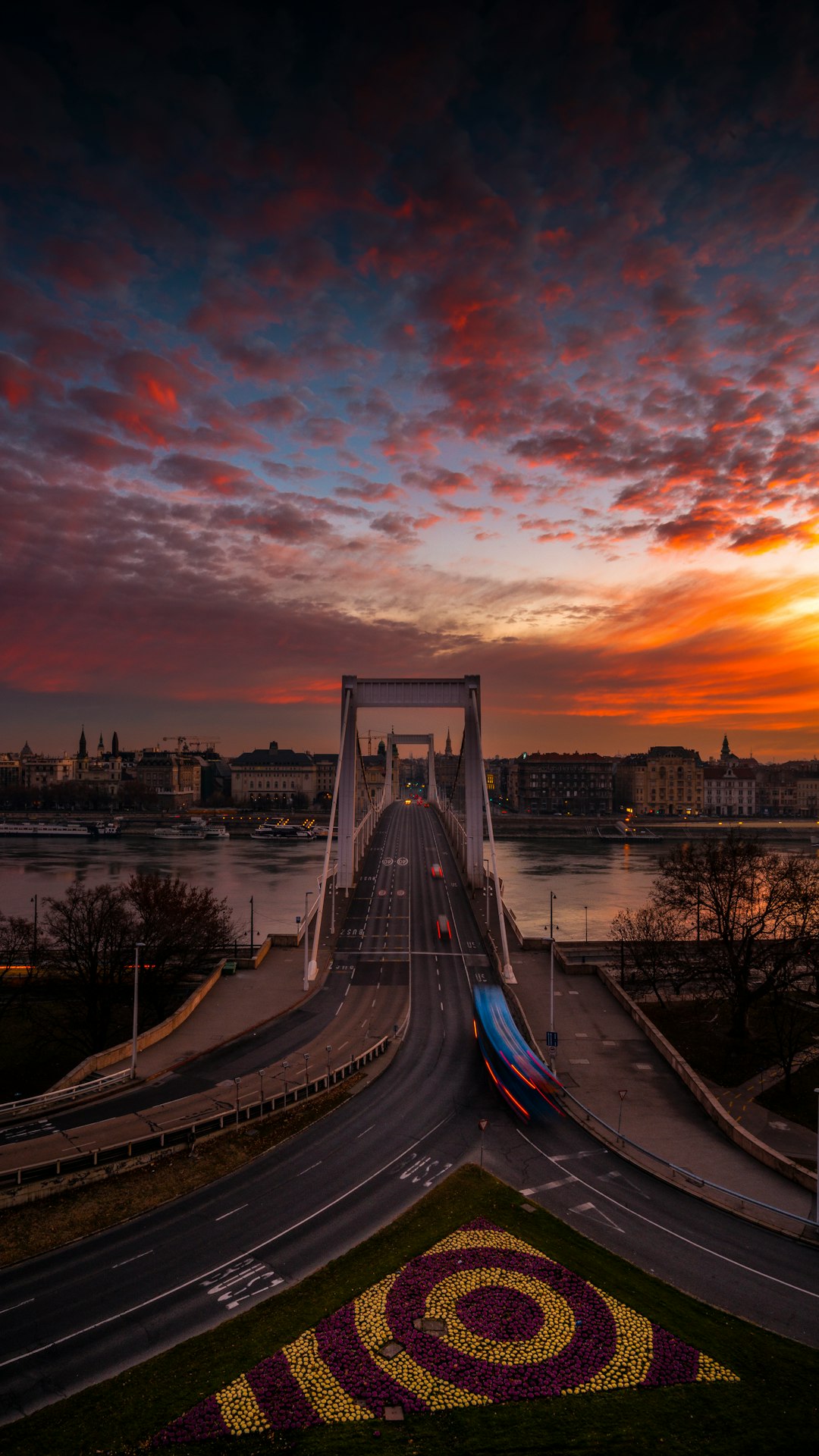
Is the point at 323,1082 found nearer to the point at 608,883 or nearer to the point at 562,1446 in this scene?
the point at 562,1446

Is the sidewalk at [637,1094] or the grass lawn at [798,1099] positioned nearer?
the sidewalk at [637,1094]

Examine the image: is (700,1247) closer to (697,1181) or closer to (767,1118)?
(697,1181)

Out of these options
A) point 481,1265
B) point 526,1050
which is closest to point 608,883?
point 526,1050

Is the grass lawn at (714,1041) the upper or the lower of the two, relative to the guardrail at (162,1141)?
lower

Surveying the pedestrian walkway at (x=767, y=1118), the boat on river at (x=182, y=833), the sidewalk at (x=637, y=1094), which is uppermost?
the boat on river at (x=182, y=833)

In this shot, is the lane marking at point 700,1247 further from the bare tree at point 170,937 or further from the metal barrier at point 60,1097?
the bare tree at point 170,937

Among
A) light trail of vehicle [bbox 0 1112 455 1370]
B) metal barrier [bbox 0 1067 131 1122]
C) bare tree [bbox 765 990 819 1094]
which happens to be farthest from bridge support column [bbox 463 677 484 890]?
light trail of vehicle [bbox 0 1112 455 1370]

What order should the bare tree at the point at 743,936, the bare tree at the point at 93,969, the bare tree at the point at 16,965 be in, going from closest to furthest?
the bare tree at the point at 743,936, the bare tree at the point at 93,969, the bare tree at the point at 16,965

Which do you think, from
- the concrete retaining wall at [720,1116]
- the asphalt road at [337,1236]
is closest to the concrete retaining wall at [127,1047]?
the asphalt road at [337,1236]
